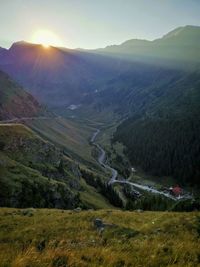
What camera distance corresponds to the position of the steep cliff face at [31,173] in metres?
70.9

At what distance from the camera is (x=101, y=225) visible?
25.3 m

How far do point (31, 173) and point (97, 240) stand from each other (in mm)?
67195

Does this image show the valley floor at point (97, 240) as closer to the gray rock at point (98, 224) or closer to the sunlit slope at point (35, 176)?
the gray rock at point (98, 224)

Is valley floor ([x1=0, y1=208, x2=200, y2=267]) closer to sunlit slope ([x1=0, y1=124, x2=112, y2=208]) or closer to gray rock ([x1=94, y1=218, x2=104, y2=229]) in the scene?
gray rock ([x1=94, y1=218, x2=104, y2=229])

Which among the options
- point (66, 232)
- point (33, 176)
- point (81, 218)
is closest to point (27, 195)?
point (33, 176)

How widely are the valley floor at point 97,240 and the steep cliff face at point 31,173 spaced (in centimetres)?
3886

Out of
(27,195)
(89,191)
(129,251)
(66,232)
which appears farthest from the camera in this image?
(89,191)

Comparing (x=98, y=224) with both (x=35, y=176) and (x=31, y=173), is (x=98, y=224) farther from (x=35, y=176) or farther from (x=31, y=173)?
(x=31, y=173)

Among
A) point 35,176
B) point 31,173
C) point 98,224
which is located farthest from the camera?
point 31,173

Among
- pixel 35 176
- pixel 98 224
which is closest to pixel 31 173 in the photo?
pixel 35 176

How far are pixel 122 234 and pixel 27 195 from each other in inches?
2124

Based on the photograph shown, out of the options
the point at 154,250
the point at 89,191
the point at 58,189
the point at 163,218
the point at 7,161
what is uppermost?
the point at 154,250

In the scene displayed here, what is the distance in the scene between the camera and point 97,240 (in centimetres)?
2028

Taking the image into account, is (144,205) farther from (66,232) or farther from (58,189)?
(66,232)
